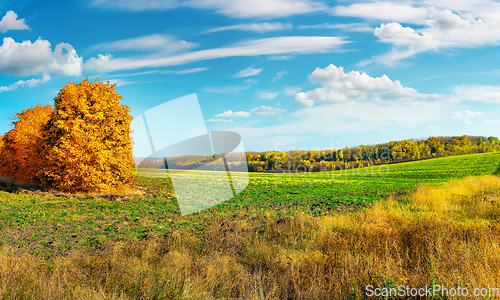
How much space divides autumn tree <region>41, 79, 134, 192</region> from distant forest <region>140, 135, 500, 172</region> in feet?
147

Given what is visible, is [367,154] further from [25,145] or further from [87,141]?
[25,145]

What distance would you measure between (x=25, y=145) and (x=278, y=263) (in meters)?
32.6

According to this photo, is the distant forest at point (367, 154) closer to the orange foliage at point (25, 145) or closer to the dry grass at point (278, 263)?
the orange foliage at point (25, 145)

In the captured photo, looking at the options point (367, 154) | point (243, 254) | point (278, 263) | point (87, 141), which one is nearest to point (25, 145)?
point (87, 141)

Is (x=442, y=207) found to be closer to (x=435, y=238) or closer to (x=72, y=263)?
(x=435, y=238)

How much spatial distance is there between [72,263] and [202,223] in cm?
596

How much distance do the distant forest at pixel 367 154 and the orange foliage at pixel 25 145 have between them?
4418cm

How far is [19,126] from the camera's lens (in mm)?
28891

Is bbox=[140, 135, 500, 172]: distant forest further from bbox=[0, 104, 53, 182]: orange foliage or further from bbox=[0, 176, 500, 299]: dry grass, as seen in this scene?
bbox=[0, 176, 500, 299]: dry grass

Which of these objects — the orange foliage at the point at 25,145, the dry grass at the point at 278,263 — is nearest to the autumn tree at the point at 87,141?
the orange foliage at the point at 25,145

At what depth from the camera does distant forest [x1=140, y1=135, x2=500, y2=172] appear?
67562 mm

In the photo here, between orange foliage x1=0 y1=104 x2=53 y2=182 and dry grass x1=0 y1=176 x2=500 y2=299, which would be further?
orange foliage x1=0 y1=104 x2=53 y2=182

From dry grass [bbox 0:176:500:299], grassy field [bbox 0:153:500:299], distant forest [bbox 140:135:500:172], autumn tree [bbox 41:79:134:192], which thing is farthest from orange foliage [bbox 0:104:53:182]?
distant forest [bbox 140:135:500:172]

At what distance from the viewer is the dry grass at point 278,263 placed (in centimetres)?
502
